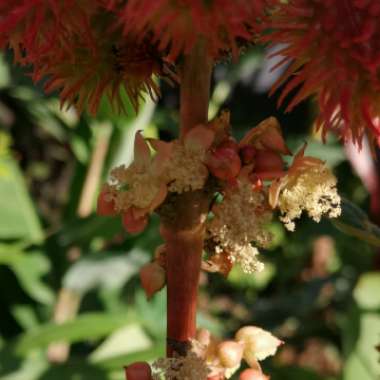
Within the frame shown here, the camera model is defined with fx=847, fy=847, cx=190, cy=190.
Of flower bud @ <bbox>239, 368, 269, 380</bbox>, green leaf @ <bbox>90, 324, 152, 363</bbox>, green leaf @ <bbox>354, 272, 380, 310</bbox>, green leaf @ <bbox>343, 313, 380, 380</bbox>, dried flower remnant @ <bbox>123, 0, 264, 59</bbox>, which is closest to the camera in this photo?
dried flower remnant @ <bbox>123, 0, 264, 59</bbox>

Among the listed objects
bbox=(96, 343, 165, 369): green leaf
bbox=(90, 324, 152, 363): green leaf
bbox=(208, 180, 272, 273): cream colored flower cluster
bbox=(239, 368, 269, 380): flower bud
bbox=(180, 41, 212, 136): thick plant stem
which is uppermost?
bbox=(180, 41, 212, 136): thick plant stem

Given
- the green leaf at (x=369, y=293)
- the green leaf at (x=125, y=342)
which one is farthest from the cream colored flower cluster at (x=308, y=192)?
the green leaf at (x=125, y=342)

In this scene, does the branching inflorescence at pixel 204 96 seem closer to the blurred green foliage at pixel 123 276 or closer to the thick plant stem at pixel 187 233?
the thick plant stem at pixel 187 233

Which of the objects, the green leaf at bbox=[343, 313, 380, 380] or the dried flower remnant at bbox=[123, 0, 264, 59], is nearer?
the dried flower remnant at bbox=[123, 0, 264, 59]

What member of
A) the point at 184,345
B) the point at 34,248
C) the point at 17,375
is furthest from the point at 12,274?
the point at 184,345

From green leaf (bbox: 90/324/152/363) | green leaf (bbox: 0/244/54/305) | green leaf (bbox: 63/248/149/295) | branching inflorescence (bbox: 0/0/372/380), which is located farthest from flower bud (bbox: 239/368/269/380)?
green leaf (bbox: 0/244/54/305)

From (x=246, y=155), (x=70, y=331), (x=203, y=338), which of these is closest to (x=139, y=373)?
(x=203, y=338)

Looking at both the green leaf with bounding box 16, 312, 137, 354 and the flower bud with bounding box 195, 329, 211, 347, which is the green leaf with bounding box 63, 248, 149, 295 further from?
the flower bud with bounding box 195, 329, 211, 347
